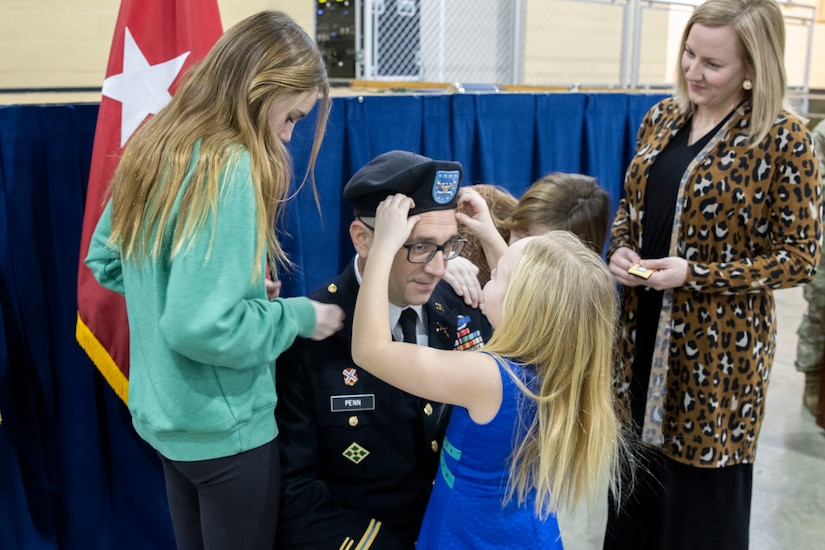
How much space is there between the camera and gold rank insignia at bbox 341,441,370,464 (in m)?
1.67

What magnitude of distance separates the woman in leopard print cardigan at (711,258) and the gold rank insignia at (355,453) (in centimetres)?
90

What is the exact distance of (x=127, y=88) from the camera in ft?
7.00

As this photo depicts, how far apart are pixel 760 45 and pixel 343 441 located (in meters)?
1.40

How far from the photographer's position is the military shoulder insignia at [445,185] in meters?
1.57

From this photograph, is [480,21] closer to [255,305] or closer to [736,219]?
[736,219]

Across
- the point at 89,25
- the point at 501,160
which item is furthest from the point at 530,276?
the point at 89,25

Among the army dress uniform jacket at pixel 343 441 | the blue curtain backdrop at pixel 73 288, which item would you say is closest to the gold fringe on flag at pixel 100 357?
the blue curtain backdrop at pixel 73 288

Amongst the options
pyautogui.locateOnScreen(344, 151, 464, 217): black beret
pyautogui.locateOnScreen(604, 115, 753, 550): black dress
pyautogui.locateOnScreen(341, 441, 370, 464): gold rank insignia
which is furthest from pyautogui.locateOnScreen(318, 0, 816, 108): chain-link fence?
pyautogui.locateOnScreen(341, 441, 370, 464): gold rank insignia

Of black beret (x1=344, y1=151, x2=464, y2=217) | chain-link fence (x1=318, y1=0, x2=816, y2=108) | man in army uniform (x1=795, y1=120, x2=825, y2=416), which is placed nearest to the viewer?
black beret (x1=344, y1=151, x2=464, y2=217)

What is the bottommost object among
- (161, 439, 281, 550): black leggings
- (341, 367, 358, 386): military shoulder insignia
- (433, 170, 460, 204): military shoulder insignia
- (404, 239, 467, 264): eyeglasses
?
(161, 439, 281, 550): black leggings

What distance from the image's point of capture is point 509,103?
320 centimetres

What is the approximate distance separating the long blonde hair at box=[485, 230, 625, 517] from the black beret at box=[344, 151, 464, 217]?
223 mm

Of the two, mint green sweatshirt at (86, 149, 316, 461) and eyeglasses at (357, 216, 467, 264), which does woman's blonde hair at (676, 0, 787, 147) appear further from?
mint green sweatshirt at (86, 149, 316, 461)

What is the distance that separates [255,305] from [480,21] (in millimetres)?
4693
